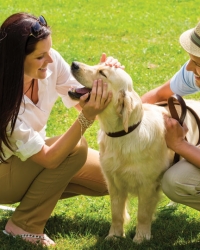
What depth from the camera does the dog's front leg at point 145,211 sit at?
12.4 feet

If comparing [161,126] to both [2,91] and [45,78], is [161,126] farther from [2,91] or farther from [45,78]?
[2,91]

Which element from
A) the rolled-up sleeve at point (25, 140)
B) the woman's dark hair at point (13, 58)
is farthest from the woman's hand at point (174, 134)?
the woman's dark hair at point (13, 58)

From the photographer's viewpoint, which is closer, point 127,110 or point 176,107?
point 127,110

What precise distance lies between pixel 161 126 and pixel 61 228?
1.14 m

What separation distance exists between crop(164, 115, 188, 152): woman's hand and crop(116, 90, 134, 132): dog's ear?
0.38 m

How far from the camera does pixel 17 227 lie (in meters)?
3.81

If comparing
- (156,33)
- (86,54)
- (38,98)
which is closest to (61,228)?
(38,98)

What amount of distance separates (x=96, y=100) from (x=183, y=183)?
87cm

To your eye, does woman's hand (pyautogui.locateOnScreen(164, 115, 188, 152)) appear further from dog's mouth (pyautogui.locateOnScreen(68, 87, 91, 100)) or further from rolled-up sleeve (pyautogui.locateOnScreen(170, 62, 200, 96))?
dog's mouth (pyautogui.locateOnScreen(68, 87, 91, 100))

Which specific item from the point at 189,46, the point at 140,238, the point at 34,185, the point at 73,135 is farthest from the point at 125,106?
the point at 140,238

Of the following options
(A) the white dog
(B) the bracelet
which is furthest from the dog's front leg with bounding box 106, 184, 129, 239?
(B) the bracelet

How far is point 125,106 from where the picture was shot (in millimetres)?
3430

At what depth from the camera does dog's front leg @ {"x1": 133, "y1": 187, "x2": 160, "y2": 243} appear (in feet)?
12.4

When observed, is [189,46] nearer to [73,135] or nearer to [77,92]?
[77,92]
